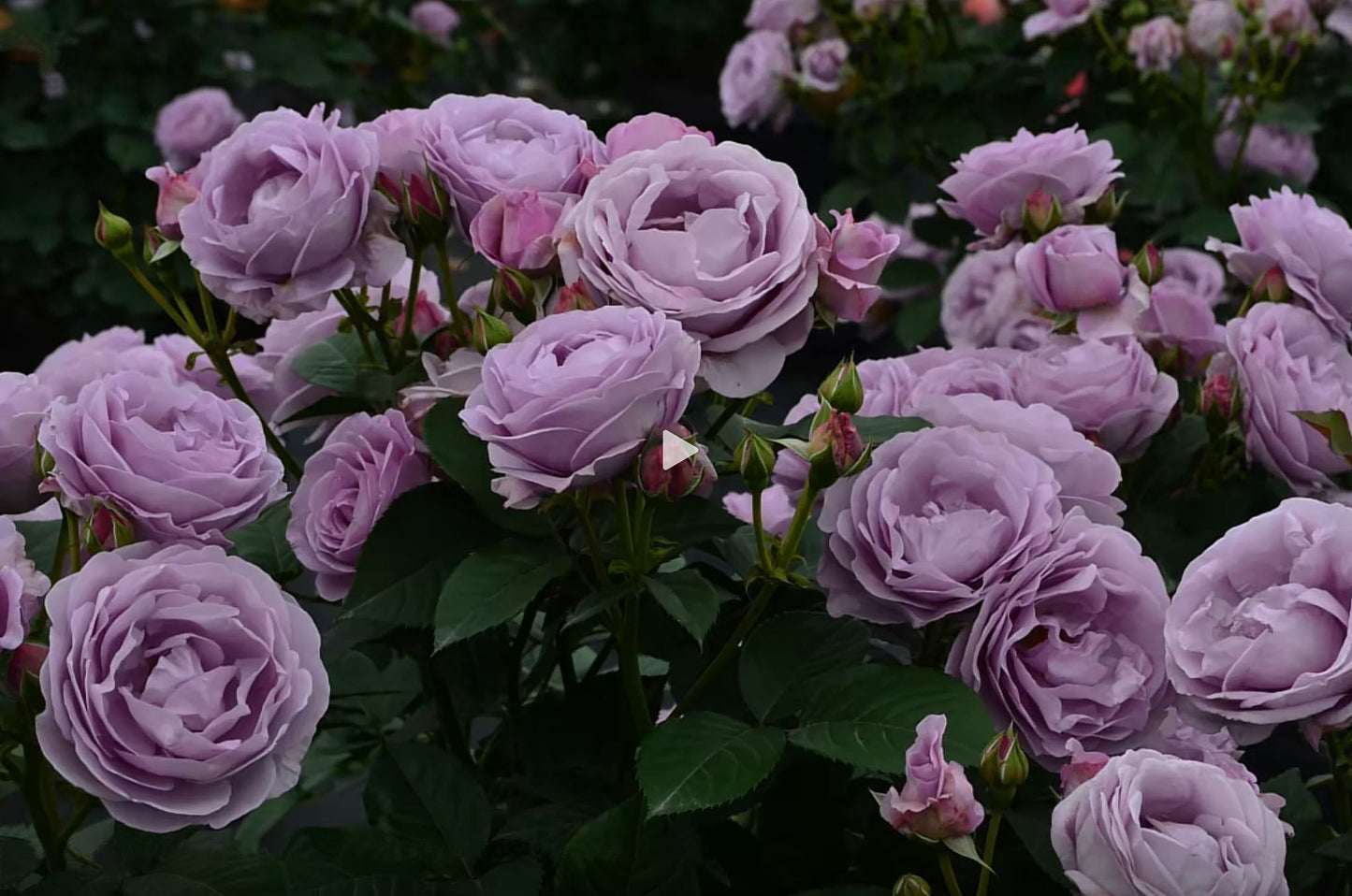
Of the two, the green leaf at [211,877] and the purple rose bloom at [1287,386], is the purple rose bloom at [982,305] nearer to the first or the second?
the purple rose bloom at [1287,386]

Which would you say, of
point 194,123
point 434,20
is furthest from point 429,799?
point 434,20

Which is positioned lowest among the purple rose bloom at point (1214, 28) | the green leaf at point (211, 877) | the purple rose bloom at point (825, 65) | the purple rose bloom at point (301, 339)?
the purple rose bloom at point (825, 65)

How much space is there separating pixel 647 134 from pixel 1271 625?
1.03 feet

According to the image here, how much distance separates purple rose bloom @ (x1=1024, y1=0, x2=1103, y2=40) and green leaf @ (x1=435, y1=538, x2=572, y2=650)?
3.76ft

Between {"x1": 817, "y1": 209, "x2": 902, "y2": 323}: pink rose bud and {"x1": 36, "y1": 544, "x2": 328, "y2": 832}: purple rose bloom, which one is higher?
{"x1": 817, "y1": 209, "x2": 902, "y2": 323}: pink rose bud

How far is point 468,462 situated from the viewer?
56 cm

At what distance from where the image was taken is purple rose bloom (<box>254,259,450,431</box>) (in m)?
0.71

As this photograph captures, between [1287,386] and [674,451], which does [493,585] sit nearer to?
[674,451]

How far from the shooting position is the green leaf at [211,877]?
550mm

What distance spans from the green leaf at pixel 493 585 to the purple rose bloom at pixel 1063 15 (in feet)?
3.76

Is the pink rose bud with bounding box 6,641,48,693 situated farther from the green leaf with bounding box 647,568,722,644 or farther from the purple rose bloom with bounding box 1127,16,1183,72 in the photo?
the purple rose bloom with bounding box 1127,16,1183,72

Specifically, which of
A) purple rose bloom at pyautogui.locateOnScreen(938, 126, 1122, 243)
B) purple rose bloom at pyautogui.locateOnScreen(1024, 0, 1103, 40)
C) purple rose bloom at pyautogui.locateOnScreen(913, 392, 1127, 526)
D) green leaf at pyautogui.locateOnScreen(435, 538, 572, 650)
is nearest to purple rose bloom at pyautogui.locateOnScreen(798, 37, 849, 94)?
purple rose bloom at pyautogui.locateOnScreen(1024, 0, 1103, 40)

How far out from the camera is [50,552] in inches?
24.7

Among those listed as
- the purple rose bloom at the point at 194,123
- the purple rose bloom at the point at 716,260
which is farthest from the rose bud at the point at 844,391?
the purple rose bloom at the point at 194,123
